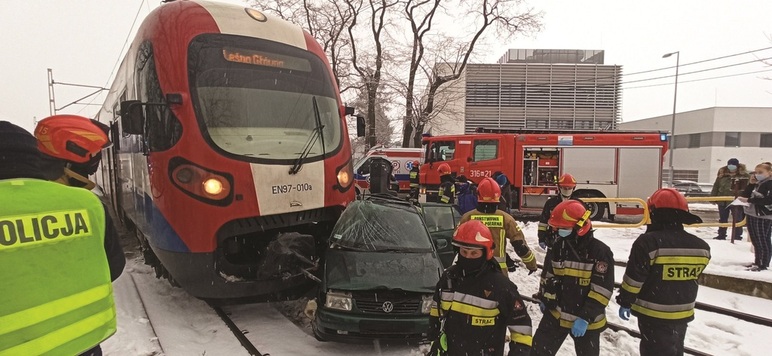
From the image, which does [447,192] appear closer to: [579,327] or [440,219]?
[440,219]

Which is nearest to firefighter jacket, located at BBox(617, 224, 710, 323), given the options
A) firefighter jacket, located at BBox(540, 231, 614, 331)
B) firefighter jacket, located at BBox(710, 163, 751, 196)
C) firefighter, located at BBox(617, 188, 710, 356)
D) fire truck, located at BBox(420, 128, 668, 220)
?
firefighter, located at BBox(617, 188, 710, 356)

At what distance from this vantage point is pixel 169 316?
508 centimetres

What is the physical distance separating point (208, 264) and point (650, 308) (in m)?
4.19

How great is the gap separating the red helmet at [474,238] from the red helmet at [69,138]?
8.39 ft

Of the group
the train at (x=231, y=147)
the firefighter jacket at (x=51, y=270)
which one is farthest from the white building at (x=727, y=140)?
the firefighter jacket at (x=51, y=270)

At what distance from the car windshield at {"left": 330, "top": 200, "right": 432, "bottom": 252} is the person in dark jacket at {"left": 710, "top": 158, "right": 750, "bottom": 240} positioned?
8.29m

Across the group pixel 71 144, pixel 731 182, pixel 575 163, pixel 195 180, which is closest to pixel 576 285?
pixel 195 180

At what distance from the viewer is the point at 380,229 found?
208 inches

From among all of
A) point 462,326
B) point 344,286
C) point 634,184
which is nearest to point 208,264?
point 344,286

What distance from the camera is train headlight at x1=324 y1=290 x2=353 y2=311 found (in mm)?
4234

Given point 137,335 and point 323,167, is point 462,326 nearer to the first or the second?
point 323,167

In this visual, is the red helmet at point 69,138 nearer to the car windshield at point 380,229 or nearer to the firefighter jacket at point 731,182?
the car windshield at point 380,229

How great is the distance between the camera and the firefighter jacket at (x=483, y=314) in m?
2.88

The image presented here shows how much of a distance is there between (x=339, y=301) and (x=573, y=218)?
2320mm
